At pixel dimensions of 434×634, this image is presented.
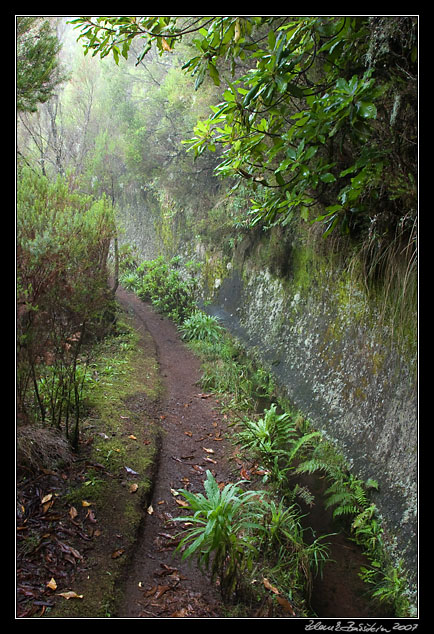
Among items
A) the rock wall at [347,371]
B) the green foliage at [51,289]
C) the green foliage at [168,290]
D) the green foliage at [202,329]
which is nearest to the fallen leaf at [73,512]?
the green foliage at [51,289]

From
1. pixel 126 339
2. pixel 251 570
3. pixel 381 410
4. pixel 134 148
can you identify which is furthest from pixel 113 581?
pixel 134 148

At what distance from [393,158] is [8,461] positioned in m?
4.17

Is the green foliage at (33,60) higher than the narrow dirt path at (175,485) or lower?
higher

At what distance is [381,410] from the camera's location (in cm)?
466

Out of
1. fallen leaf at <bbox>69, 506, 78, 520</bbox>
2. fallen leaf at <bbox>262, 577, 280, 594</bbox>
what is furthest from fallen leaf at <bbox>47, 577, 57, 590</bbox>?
fallen leaf at <bbox>262, 577, 280, 594</bbox>

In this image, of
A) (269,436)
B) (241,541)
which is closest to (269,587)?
(241,541)

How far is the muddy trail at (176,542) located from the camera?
2979 mm

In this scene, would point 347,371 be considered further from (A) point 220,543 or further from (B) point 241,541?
(A) point 220,543

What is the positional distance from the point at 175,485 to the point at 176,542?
0.88m

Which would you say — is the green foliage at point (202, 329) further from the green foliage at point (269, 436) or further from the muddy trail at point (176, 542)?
the green foliage at point (269, 436)

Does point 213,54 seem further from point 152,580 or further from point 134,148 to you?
point 134,148

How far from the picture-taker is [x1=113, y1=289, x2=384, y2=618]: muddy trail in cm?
298

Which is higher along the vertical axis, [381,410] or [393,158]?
[393,158]

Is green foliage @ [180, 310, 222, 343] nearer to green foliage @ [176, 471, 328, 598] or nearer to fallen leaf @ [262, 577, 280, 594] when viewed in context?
green foliage @ [176, 471, 328, 598]
